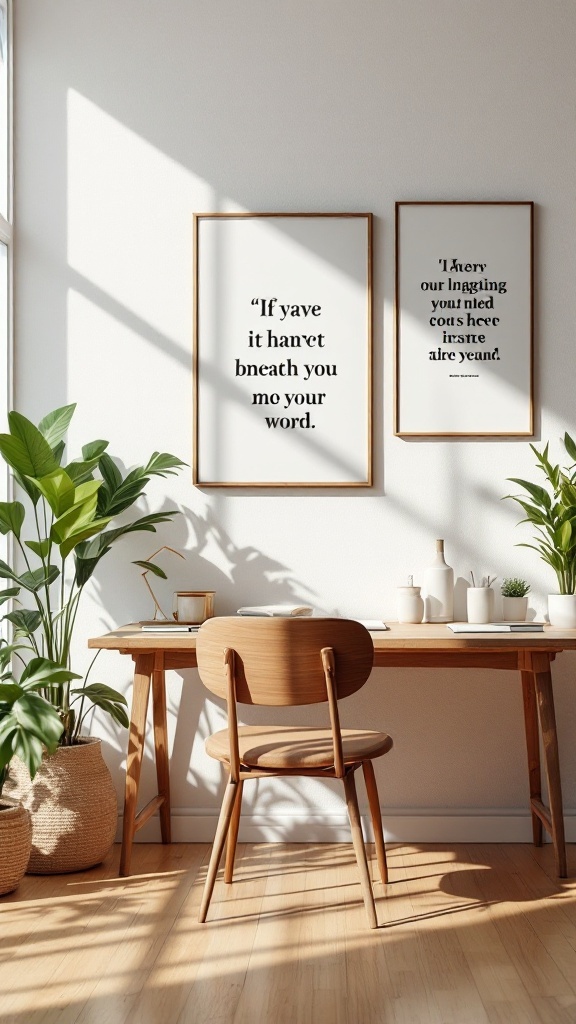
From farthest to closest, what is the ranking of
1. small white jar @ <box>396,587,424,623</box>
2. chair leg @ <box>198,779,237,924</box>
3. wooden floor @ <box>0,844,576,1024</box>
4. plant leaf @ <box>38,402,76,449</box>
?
small white jar @ <box>396,587,424,623</box> < plant leaf @ <box>38,402,76,449</box> < chair leg @ <box>198,779,237,924</box> < wooden floor @ <box>0,844,576,1024</box>

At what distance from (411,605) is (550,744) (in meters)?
0.60

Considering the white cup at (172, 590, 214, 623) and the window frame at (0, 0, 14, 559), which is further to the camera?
the window frame at (0, 0, 14, 559)

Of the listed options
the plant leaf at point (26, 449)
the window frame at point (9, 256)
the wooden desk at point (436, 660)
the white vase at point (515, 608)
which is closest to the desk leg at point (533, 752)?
the wooden desk at point (436, 660)

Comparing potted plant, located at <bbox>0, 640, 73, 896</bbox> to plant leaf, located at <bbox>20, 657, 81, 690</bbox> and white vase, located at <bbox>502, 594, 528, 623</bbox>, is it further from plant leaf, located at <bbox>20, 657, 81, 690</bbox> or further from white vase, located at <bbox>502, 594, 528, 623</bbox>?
white vase, located at <bbox>502, 594, 528, 623</bbox>

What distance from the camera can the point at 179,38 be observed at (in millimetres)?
3332

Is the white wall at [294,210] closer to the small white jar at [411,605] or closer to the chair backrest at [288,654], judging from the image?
the small white jar at [411,605]

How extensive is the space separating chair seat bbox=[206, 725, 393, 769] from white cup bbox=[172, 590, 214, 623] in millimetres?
426

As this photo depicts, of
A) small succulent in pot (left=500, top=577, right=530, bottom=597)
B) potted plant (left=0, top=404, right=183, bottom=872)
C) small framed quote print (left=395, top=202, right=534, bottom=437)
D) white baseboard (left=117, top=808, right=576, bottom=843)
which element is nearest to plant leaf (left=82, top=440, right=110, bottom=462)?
potted plant (left=0, top=404, right=183, bottom=872)

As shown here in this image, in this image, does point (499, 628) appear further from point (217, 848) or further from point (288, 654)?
point (217, 848)

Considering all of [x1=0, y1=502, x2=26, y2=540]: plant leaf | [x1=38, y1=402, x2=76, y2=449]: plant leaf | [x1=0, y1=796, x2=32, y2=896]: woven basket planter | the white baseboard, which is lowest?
the white baseboard

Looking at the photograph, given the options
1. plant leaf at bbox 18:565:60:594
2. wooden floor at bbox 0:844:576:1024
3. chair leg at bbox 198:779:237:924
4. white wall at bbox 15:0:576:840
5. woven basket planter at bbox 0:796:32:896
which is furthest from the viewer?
white wall at bbox 15:0:576:840

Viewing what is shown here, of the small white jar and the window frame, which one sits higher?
the window frame

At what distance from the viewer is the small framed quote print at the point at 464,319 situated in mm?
3283

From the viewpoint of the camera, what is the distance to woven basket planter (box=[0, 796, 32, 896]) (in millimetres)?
2705
